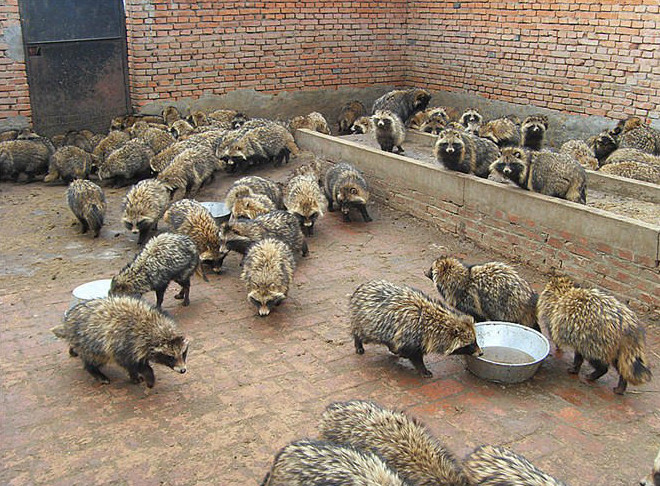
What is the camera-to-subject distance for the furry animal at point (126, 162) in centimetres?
1213

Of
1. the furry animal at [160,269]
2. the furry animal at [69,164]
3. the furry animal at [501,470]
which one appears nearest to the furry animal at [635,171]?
the furry animal at [160,269]

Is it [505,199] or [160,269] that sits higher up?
[505,199]

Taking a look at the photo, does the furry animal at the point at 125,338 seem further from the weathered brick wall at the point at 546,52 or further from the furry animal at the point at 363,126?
the weathered brick wall at the point at 546,52

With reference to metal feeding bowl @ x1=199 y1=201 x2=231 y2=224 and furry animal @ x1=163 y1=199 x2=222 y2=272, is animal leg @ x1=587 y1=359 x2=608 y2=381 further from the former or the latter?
metal feeding bowl @ x1=199 y1=201 x2=231 y2=224

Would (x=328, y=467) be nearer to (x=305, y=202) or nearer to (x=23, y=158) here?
(x=305, y=202)

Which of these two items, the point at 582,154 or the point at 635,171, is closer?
the point at 635,171

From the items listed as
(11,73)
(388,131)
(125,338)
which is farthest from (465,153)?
(11,73)

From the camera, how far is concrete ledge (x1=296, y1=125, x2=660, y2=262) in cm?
730

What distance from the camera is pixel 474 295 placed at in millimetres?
6762

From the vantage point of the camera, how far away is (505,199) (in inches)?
348

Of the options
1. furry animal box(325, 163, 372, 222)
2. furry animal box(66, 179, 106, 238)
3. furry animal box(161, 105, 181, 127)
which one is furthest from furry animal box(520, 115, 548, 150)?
furry animal box(161, 105, 181, 127)

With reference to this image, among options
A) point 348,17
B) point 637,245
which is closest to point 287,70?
point 348,17

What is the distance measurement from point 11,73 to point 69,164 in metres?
2.92

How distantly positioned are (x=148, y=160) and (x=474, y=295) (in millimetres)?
7596
